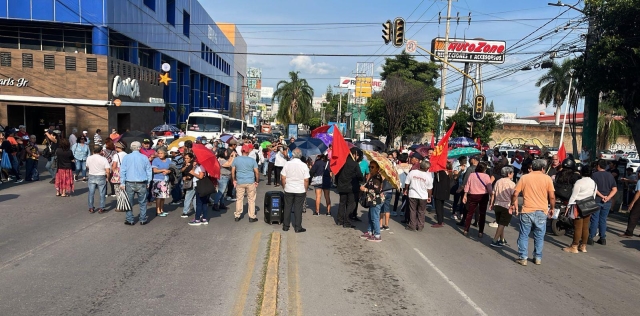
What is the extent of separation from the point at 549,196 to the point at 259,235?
17.4 ft

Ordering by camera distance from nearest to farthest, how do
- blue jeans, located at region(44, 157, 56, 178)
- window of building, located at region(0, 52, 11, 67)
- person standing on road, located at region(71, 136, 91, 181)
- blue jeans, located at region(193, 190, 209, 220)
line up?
1. blue jeans, located at region(193, 190, 209, 220)
2. person standing on road, located at region(71, 136, 91, 181)
3. blue jeans, located at region(44, 157, 56, 178)
4. window of building, located at region(0, 52, 11, 67)

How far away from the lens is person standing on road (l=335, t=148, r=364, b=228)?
9.98 metres

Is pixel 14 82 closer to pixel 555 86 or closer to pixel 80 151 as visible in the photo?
pixel 80 151

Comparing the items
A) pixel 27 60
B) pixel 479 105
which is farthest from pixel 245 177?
pixel 27 60

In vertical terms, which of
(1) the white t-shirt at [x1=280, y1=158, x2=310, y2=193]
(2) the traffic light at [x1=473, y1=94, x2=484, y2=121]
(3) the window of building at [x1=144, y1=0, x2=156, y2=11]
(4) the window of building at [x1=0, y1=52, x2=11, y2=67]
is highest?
(3) the window of building at [x1=144, y1=0, x2=156, y2=11]

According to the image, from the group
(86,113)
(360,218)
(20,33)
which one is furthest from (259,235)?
(20,33)

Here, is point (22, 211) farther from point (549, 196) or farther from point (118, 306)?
point (549, 196)

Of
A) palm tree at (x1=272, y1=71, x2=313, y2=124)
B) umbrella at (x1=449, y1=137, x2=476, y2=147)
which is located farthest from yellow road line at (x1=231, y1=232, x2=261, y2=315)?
palm tree at (x1=272, y1=71, x2=313, y2=124)

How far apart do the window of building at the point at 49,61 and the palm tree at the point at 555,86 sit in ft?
174

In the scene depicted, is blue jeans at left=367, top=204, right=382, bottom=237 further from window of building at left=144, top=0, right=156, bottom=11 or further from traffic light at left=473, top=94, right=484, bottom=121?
window of building at left=144, top=0, right=156, bottom=11

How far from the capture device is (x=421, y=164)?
9992 millimetres

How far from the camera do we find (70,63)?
28.1 meters

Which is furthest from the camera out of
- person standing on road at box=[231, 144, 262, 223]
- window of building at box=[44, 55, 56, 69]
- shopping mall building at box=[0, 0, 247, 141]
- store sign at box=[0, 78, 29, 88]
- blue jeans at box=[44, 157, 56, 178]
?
window of building at box=[44, 55, 56, 69]

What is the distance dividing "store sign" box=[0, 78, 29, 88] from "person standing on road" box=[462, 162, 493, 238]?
27.3 m
